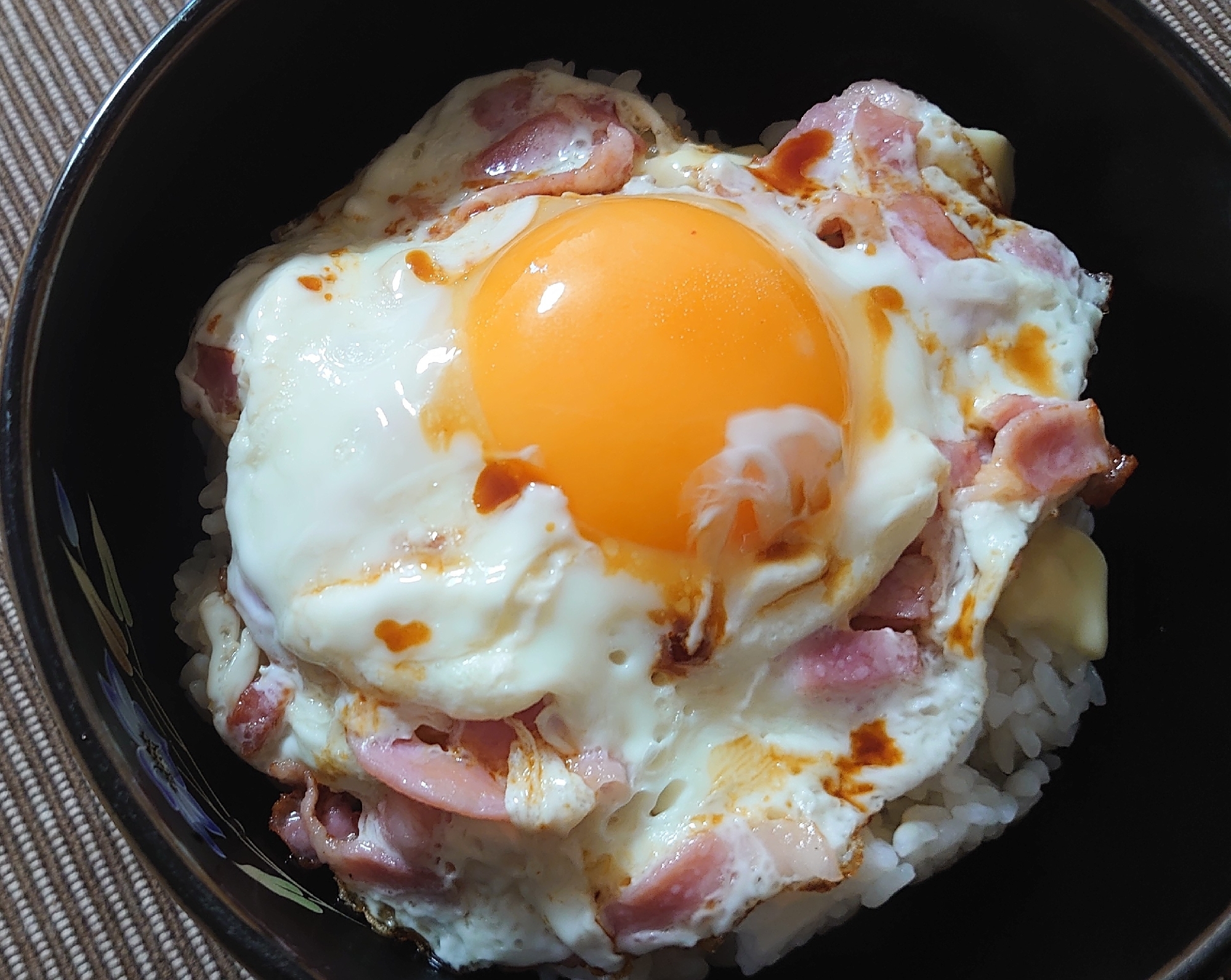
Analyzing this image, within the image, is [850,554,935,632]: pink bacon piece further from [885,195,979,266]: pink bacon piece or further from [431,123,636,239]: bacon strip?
[431,123,636,239]: bacon strip

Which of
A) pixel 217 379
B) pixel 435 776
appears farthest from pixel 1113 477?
pixel 217 379

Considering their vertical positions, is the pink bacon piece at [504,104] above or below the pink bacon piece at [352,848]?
above

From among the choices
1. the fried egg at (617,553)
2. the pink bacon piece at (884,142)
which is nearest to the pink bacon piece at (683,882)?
the fried egg at (617,553)

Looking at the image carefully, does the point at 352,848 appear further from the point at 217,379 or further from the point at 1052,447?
the point at 1052,447

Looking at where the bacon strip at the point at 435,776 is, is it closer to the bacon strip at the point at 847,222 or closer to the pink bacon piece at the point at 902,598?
the pink bacon piece at the point at 902,598

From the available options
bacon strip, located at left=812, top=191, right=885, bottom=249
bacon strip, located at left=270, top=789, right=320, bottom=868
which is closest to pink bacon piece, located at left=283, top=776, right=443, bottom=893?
bacon strip, located at left=270, top=789, right=320, bottom=868
